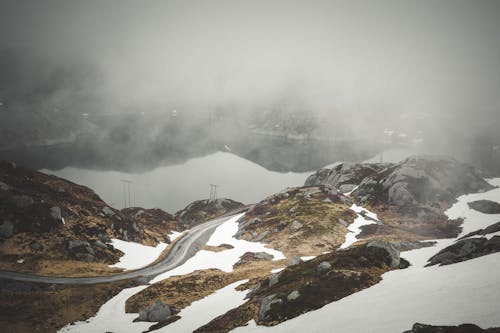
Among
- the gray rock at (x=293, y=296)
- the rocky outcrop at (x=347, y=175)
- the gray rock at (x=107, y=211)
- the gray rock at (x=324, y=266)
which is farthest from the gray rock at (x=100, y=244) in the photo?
the rocky outcrop at (x=347, y=175)

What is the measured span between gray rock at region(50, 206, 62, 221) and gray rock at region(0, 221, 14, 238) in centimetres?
725

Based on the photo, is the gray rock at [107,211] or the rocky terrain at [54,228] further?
the gray rock at [107,211]

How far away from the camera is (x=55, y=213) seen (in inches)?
2618

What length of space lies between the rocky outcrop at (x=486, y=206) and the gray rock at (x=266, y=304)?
80.4m

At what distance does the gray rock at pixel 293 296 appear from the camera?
1080 inches

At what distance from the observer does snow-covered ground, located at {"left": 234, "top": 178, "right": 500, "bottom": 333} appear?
1681cm

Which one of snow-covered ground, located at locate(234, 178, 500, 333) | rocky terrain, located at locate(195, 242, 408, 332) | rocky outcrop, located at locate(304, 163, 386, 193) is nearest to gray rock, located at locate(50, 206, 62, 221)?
rocky terrain, located at locate(195, 242, 408, 332)

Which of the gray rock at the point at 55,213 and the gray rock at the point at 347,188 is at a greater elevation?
the gray rock at the point at 347,188

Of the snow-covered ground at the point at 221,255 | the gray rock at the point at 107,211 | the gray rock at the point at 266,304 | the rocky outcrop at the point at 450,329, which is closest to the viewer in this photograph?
the rocky outcrop at the point at 450,329

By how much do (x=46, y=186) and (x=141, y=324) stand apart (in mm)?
59401

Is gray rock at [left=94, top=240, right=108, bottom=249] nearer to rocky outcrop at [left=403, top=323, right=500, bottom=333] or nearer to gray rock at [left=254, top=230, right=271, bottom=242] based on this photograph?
gray rock at [left=254, top=230, right=271, bottom=242]

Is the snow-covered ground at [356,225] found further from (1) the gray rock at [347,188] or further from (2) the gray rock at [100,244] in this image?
(2) the gray rock at [100,244]

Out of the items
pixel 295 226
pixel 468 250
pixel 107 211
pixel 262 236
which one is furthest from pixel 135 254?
pixel 468 250

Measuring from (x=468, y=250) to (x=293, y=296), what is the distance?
17219 millimetres
